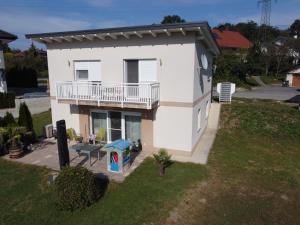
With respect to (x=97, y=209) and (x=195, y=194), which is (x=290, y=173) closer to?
(x=195, y=194)

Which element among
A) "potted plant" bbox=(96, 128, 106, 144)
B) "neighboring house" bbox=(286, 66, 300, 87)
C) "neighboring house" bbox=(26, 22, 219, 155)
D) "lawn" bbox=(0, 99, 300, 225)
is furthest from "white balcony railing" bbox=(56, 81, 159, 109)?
"neighboring house" bbox=(286, 66, 300, 87)

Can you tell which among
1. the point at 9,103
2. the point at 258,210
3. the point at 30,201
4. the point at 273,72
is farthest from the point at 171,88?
the point at 273,72

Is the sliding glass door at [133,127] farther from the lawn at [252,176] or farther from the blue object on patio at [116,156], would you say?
the lawn at [252,176]

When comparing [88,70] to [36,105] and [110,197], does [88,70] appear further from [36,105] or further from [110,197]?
[36,105]

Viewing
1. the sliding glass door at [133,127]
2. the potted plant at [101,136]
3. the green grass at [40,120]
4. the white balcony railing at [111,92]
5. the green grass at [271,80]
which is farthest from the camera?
the green grass at [271,80]

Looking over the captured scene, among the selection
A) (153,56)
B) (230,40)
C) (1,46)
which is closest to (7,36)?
(1,46)

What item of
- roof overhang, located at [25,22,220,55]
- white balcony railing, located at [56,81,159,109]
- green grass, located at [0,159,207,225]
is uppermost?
roof overhang, located at [25,22,220,55]

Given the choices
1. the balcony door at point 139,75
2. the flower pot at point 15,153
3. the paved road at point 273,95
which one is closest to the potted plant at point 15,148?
the flower pot at point 15,153

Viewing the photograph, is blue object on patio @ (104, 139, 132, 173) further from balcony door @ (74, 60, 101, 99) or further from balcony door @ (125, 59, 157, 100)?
balcony door @ (74, 60, 101, 99)
